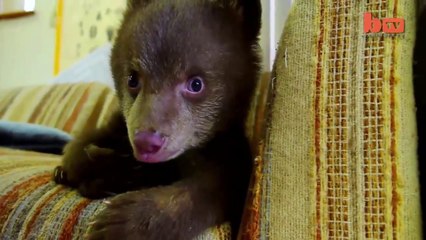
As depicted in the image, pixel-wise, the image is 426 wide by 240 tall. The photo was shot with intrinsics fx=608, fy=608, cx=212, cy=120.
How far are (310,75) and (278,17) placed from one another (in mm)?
1161

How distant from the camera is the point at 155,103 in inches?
36.7

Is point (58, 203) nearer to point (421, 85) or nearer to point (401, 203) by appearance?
point (401, 203)

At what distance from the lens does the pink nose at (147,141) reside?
2.86 ft

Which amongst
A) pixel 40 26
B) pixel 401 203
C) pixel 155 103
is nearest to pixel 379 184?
pixel 401 203

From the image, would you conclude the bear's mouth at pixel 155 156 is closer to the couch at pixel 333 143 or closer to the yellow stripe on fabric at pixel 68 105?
the couch at pixel 333 143

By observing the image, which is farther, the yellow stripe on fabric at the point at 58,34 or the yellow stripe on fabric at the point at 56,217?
the yellow stripe on fabric at the point at 58,34

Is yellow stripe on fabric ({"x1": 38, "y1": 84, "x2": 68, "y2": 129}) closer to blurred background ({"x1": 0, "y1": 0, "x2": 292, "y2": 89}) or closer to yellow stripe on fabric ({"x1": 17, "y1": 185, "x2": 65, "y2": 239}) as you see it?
blurred background ({"x1": 0, "y1": 0, "x2": 292, "y2": 89})

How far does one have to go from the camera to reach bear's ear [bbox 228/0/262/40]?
107cm

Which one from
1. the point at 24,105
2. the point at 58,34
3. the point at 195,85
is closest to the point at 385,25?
the point at 195,85

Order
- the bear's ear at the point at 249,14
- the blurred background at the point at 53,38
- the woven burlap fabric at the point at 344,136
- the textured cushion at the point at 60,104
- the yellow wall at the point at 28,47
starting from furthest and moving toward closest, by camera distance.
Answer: the yellow wall at the point at 28,47
the blurred background at the point at 53,38
the textured cushion at the point at 60,104
the bear's ear at the point at 249,14
the woven burlap fabric at the point at 344,136

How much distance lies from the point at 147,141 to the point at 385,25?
0.37 metres

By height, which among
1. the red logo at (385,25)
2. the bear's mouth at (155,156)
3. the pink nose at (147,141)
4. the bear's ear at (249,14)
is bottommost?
the bear's mouth at (155,156)

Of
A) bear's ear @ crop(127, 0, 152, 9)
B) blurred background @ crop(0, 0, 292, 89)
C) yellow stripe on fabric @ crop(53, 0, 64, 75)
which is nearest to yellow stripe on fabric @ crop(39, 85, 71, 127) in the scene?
blurred background @ crop(0, 0, 292, 89)

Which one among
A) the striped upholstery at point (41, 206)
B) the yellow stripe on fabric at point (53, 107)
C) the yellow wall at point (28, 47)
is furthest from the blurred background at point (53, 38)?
the striped upholstery at point (41, 206)
